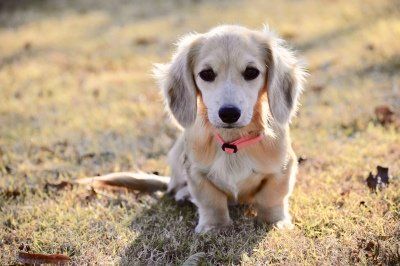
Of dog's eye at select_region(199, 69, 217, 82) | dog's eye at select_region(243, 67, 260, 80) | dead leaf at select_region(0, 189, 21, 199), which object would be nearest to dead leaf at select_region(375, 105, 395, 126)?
dog's eye at select_region(243, 67, 260, 80)

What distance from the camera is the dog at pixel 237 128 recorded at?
104 inches

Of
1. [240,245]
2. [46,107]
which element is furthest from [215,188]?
[46,107]

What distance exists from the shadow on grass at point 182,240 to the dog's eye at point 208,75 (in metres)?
0.73

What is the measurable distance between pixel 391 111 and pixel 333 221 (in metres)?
1.86

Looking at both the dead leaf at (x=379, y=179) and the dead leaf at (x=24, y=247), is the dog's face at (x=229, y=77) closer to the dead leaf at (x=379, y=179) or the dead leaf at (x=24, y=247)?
the dead leaf at (x=379, y=179)

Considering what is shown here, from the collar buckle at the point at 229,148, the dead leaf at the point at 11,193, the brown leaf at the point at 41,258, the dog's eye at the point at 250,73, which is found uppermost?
the dog's eye at the point at 250,73

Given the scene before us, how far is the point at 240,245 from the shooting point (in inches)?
97.9

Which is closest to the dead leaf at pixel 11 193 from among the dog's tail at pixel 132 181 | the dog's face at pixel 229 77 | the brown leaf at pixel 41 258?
the dog's tail at pixel 132 181

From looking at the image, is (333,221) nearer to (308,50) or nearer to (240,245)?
(240,245)

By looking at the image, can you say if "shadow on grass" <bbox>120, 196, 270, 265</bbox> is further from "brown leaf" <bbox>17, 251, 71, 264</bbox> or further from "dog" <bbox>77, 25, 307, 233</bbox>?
"brown leaf" <bbox>17, 251, 71, 264</bbox>

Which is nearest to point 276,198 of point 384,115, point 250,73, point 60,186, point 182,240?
point 182,240

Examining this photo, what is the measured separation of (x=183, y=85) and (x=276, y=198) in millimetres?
746

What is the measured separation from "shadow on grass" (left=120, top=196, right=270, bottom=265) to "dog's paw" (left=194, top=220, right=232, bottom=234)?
3cm

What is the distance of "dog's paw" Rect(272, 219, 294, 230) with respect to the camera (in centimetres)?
266
